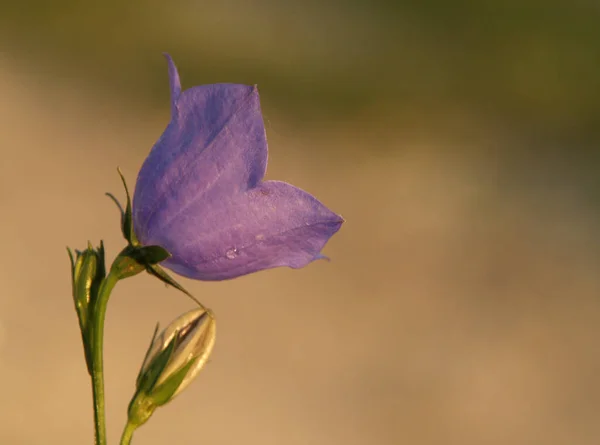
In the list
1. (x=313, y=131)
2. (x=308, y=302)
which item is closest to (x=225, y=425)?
(x=308, y=302)

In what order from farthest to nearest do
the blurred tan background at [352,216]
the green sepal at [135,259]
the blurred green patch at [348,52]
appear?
the blurred green patch at [348,52] → the blurred tan background at [352,216] → the green sepal at [135,259]

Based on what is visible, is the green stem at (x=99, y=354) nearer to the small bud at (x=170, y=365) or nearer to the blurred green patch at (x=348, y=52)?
the small bud at (x=170, y=365)

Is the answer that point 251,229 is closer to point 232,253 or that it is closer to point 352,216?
point 232,253

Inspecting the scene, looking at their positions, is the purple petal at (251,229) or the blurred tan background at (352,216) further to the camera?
the blurred tan background at (352,216)

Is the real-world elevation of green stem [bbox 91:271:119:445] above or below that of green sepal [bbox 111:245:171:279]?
below

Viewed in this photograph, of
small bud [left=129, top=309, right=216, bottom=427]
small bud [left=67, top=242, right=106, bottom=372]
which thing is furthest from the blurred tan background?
small bud [left=67, top=242, right=106, bottom=372]

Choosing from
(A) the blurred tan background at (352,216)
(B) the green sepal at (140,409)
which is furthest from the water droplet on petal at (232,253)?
(A) the blurred tan background at (352,216)

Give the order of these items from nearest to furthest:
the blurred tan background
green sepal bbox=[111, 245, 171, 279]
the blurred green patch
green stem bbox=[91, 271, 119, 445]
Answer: green stem bbox=[91, 271, 119, 445], green sepal bbox=[111, 245, 171, 279], the blurred tan background, the blurred green patch

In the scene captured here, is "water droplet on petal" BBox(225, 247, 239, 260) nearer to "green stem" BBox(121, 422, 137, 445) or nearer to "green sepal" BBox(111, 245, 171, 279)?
"green sepal" BBox(111, 245, 171, 279)
